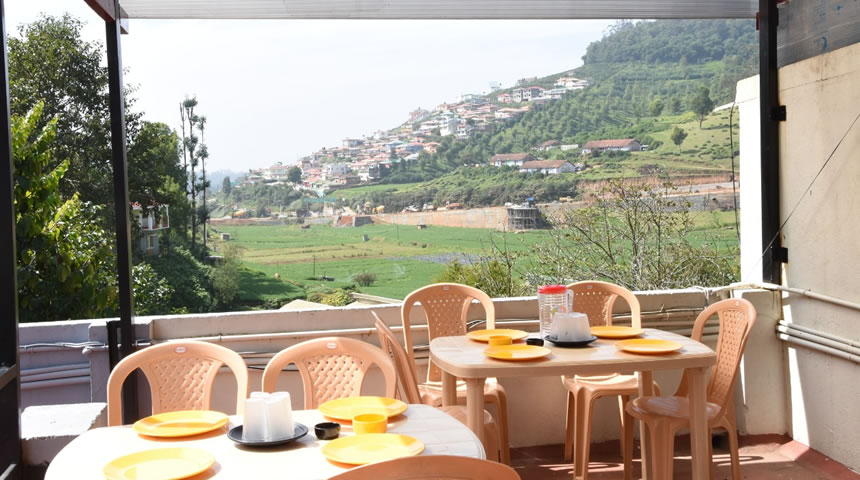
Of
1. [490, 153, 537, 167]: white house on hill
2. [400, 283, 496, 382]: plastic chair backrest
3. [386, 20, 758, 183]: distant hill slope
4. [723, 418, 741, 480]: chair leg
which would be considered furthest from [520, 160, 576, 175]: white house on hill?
[723, 418, 741, 480]: chair leg

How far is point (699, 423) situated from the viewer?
10.9 ft

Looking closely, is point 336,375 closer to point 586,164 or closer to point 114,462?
point 114,462

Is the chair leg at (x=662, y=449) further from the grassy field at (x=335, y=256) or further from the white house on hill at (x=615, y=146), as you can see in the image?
the grassy field at (x=335, y=256)

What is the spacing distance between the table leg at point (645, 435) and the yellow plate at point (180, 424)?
2.01 meters

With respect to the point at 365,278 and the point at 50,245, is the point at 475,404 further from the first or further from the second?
the point at 365,278

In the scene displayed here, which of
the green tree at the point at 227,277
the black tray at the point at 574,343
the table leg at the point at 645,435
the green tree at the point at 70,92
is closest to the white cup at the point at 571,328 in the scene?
the black tray at the point at 574,343

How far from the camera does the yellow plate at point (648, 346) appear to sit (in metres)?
3.26

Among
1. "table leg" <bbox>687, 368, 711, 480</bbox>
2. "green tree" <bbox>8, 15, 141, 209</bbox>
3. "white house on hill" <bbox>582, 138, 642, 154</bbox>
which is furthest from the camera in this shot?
"white house on hill" <bbox>582, 138, 642, 154</bbox>

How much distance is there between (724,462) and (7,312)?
11.2 ft

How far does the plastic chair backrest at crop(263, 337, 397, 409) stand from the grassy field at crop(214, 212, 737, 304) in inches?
571

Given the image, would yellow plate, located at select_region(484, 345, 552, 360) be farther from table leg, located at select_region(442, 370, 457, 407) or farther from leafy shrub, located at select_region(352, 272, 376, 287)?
leafy shrub, located at select_region(352, 272, 376, 287)

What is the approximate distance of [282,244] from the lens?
18.0 meters

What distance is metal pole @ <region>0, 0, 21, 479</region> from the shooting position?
2.61 m

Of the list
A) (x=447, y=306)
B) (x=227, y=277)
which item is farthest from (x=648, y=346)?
(x=227, y=277)
